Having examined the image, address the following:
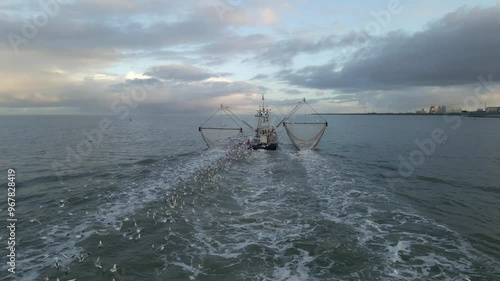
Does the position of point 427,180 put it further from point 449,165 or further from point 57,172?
point 57,172

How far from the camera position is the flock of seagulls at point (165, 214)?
14386mm

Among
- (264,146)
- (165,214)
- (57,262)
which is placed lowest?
(57,262)

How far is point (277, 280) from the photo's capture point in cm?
1317

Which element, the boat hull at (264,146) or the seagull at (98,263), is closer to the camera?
the seagull at (98,263)

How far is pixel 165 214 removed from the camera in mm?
21266

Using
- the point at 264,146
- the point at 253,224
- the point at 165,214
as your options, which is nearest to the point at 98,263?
the point at 165,214

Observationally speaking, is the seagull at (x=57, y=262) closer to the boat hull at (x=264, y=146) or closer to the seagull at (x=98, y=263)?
the seagull at (x=98, y=263)

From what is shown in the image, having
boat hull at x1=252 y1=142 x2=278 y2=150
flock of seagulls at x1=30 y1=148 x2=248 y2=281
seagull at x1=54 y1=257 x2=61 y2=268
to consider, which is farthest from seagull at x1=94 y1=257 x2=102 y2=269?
boat hull at x1=252 y1=142 x2=278 y2=150

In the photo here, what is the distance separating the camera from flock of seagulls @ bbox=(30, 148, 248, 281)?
47.2 ft

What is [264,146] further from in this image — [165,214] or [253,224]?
[253,224]

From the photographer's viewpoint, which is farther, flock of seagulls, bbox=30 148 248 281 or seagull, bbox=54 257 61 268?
flock of seagulls, bbox=30 148 248 281

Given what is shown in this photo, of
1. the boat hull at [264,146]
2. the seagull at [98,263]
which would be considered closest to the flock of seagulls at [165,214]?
the seagull at [98,263]

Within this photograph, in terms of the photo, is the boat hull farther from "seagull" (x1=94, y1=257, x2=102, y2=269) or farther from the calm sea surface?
"seagull" (x1=94, y1=257, x2=102, y2=269)

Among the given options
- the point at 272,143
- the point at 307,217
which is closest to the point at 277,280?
the point at 307,217
